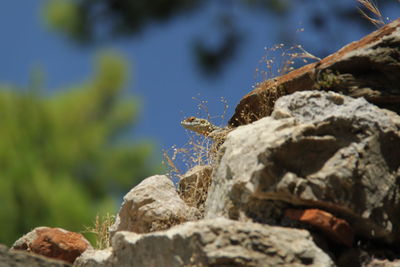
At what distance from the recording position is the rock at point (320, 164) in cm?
344

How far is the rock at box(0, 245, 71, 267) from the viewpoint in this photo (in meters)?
4.00

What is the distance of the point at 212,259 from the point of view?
309 cm

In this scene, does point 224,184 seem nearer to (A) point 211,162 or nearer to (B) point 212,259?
(B) point 212,259

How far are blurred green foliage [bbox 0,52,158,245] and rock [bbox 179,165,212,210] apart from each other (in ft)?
26.1

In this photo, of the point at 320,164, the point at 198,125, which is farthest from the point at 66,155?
the point at 320,164

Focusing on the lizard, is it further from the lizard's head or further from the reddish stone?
the reddish stone

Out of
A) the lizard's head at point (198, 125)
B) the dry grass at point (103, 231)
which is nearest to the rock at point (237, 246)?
the dry grass at point (103, 231)

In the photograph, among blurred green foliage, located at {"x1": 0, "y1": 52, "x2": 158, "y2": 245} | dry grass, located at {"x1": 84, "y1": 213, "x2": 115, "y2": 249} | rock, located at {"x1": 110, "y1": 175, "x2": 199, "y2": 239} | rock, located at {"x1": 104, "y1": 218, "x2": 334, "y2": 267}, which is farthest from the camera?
blurred green foliage, located at {"x1": 0, "y1": 52, "x2": 158, "y2": 245}

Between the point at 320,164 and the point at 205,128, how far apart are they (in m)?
2.01

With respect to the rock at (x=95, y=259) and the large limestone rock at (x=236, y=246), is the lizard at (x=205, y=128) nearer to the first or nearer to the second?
the rock at (x=95, y=259)

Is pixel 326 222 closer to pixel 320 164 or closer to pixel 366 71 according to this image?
pixel 320 164

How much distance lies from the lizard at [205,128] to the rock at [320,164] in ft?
4.06

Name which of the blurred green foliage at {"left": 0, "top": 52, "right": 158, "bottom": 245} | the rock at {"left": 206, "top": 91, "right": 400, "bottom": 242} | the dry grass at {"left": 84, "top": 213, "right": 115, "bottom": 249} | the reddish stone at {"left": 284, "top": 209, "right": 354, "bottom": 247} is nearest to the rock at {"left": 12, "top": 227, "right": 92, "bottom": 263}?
the dry grass at {"left": 84, "top": 213, "right": 115, "bottom": 249}

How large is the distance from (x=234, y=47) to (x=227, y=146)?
5128 mm
